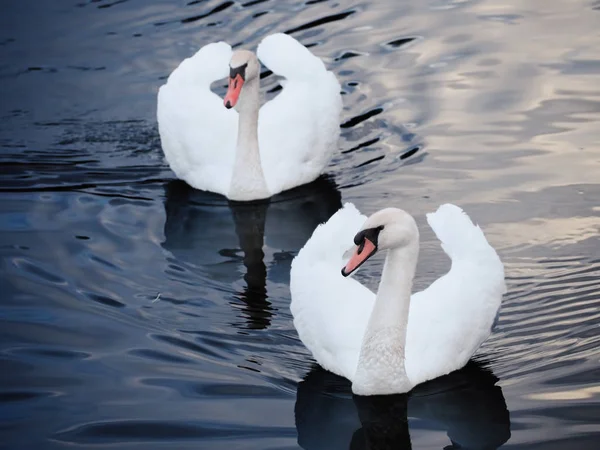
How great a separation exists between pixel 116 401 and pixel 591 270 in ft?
12.5

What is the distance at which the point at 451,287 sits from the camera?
9336mm

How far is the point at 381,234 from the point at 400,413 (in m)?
1.24

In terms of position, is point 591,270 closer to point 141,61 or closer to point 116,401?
point 116,401

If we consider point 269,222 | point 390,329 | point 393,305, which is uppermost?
point 393,305

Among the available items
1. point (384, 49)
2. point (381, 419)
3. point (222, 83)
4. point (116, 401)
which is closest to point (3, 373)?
point (116, 401)

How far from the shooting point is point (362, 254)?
8430mm

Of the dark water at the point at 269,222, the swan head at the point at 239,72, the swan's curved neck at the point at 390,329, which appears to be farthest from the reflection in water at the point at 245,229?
the swan's curved neck at the point at 390,329

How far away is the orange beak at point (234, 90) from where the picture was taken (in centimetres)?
1206

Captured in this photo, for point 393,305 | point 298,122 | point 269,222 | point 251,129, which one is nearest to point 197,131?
point 251,129

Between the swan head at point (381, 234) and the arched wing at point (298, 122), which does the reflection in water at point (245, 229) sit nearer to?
the arched wing at point (298, 122)

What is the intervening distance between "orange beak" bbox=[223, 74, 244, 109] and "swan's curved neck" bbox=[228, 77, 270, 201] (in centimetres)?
48

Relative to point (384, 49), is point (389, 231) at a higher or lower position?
higher

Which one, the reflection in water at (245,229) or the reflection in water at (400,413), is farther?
the reflection in water at (245,229)

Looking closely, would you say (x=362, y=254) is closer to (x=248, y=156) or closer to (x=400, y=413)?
(x=400, y=413)
